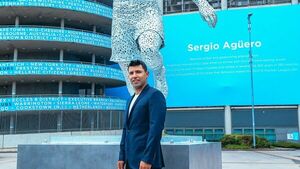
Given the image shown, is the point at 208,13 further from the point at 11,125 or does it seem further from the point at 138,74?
the point at 11,125

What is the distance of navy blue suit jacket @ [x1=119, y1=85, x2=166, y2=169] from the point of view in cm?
377

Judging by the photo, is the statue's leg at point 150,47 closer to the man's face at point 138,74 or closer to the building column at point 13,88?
the man's face at point 138,74

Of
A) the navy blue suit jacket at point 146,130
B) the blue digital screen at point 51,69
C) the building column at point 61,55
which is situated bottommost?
the navy blue suit jacket at point 146,130

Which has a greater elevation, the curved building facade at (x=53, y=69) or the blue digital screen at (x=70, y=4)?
the blue digital screen at (x=70, y=4)

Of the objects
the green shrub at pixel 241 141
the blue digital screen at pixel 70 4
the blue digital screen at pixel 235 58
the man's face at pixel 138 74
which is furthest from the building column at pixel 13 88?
the man's face at pixel 138 74

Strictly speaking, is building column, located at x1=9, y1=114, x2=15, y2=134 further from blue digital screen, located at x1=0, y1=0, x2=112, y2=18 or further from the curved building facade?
blue digital screen, located at x1=0, y1=0, x2=112, y2=18

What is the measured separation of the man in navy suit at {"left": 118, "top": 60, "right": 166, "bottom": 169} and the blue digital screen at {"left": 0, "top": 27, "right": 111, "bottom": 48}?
30.0 metres

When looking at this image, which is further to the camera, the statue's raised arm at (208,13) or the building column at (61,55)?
the building column at (61,55)

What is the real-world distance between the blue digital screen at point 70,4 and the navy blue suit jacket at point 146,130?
101 feet

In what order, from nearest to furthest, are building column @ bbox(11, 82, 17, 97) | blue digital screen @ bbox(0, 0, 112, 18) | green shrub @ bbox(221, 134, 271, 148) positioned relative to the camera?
green shrub @ bbox(221, 134, 271, 148) < blue digital screen @ bbox(0, 0, 112, 18) < building column @ bbox(11, 82, 17, 97)

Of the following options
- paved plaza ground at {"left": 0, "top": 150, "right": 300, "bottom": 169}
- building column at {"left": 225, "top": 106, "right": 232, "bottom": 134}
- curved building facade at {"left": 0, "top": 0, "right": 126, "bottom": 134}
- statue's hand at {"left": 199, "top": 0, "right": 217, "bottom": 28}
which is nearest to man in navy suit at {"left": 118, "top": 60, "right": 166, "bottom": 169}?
statue's hand at {"left": 199, "top": 0, "right": 217, "bottom": 28}

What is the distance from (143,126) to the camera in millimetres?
3992

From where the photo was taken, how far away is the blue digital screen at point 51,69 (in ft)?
104

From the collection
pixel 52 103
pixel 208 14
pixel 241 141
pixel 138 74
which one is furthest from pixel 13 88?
pixel 138 74
